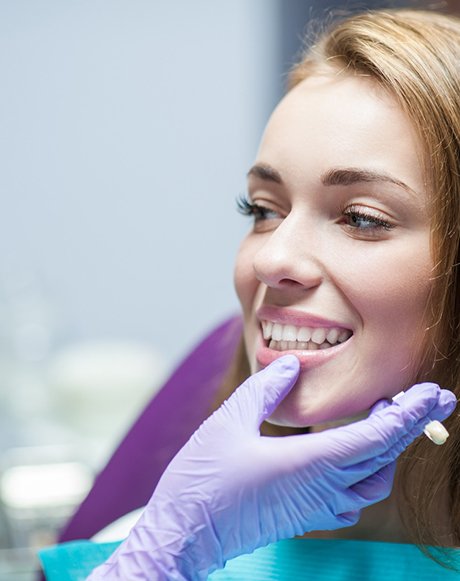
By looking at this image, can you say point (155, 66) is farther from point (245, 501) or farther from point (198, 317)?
point (245, 501)

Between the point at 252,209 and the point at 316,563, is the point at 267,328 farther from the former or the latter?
the point at 316,563

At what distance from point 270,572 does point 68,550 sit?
29 cm

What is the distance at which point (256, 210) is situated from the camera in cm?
127

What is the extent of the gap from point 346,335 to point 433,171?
228mm

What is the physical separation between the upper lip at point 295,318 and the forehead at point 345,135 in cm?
17

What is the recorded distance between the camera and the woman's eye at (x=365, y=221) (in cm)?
110

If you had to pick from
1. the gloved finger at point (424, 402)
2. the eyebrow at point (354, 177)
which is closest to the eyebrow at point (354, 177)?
the eyebrow at point (354, 177)

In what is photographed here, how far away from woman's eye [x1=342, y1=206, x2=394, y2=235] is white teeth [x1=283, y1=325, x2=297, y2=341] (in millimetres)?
149

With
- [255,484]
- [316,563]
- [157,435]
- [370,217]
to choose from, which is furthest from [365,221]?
[157,435]

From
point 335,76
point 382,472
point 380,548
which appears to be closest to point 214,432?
point 382,472

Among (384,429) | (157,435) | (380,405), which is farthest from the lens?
(157,435)

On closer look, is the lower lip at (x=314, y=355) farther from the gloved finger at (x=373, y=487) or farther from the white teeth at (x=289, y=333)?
the gloved finger at (x=373, y=487)

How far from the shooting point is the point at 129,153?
343cm

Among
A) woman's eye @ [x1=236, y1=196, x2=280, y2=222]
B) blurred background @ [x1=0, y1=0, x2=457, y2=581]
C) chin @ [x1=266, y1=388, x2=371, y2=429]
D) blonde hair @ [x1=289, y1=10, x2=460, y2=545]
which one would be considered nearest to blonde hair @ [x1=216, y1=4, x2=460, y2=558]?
blonde hair @ [x1=289, y1=10, x2=460, y2=545]
